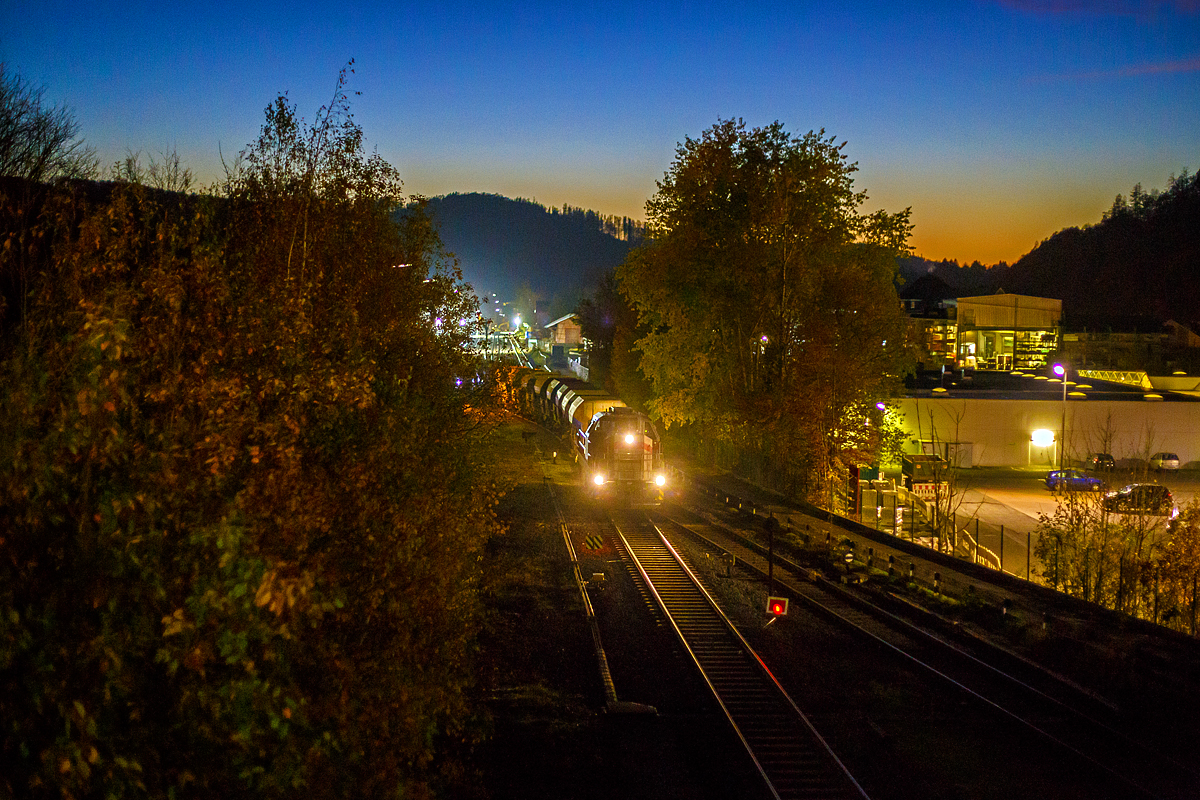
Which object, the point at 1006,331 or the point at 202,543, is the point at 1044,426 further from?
the point at 1006,331

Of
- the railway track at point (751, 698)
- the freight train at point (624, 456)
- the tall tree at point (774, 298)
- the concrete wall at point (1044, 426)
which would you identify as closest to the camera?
the railway track at point (751, 698)

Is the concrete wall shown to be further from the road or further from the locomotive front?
the locomotive front

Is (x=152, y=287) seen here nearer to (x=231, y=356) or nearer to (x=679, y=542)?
(x=231, y=356)

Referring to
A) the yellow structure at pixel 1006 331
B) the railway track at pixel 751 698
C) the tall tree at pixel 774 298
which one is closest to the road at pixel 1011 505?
the tall tree at pixel 774 298

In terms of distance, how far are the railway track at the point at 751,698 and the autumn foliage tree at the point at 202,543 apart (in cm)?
386

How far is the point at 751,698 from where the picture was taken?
36.9ft

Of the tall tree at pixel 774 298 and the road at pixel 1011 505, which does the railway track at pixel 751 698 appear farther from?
the tall tree at pixel 774 298

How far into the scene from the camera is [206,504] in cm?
504

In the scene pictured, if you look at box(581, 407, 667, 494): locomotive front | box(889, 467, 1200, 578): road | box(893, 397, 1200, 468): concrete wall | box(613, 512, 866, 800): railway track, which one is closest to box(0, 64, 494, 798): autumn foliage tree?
box(613, 512, 866, 800): railway track

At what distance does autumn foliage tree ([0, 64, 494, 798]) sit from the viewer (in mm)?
4133

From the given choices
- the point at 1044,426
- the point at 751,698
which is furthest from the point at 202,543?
the point at 1044,426

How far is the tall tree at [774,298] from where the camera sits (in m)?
28.9

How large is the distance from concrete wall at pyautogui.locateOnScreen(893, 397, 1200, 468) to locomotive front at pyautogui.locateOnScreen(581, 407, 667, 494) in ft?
63.4

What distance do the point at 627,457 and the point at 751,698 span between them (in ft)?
48.2
